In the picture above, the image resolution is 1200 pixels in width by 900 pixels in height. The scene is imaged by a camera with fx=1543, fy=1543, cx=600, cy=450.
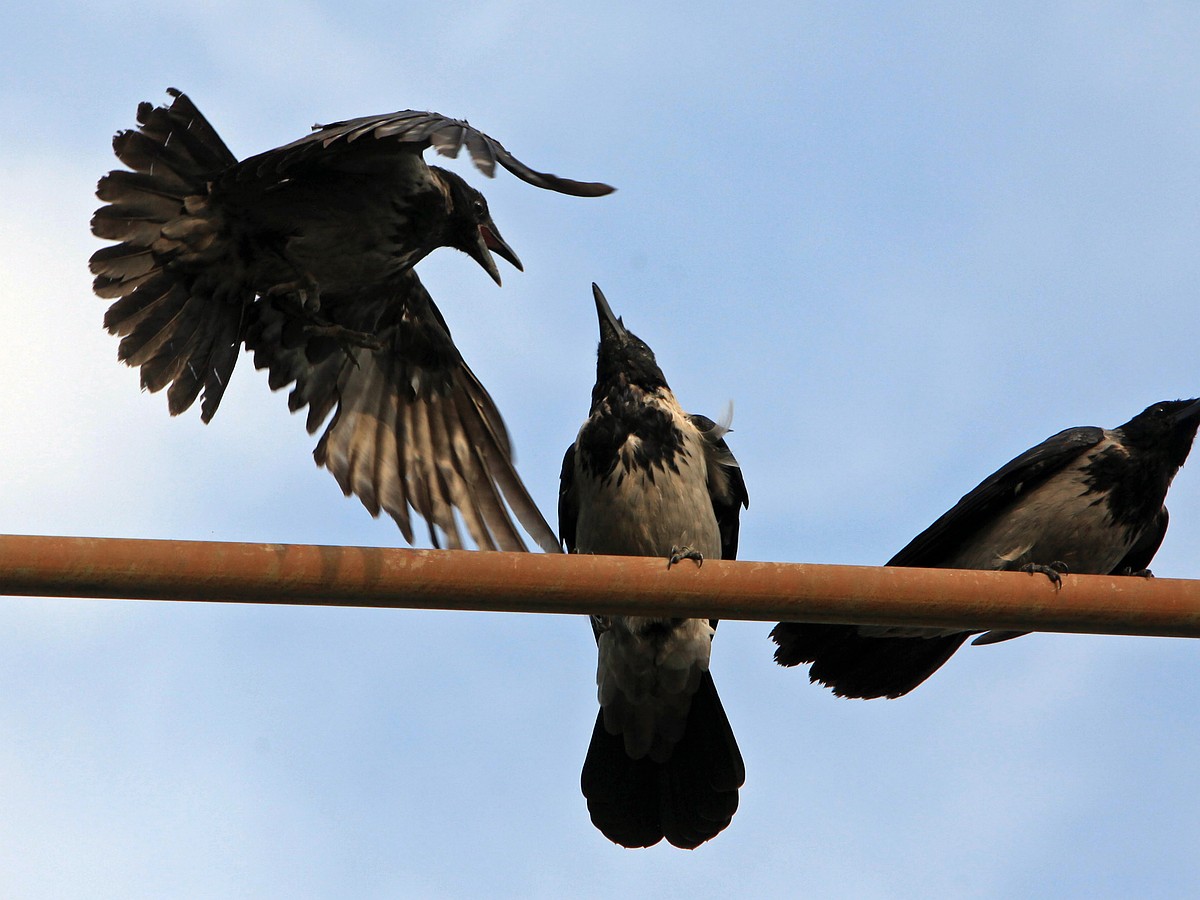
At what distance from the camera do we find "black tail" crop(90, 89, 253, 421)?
5.44 meters

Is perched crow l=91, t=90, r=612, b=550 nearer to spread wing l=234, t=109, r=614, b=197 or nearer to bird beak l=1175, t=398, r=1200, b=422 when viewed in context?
spread wing l=234, t=109, r=614, b=197

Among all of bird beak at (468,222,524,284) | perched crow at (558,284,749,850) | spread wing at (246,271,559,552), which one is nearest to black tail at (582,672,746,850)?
perched crow at (558,284,749,850)

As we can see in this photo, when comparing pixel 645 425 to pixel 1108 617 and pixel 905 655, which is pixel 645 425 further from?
pixel 1108 617

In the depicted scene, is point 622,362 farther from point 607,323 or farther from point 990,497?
point 990,497

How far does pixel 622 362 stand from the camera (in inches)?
237

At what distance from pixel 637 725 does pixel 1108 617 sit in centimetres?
263

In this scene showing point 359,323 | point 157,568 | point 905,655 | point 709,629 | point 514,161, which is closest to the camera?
point 157,568

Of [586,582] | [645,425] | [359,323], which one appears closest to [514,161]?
[586,582]

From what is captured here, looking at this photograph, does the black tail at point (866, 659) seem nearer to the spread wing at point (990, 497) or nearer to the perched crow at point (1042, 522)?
the perched crow at point (1042, 522)

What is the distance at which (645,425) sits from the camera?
5711 mm

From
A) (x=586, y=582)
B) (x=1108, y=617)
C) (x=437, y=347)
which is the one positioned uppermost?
(x=437, y=347)

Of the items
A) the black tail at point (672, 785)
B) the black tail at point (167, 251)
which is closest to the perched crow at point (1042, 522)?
the black tail at point (672, 785)

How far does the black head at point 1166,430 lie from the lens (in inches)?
Result: 231

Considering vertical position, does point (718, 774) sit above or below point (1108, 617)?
above
